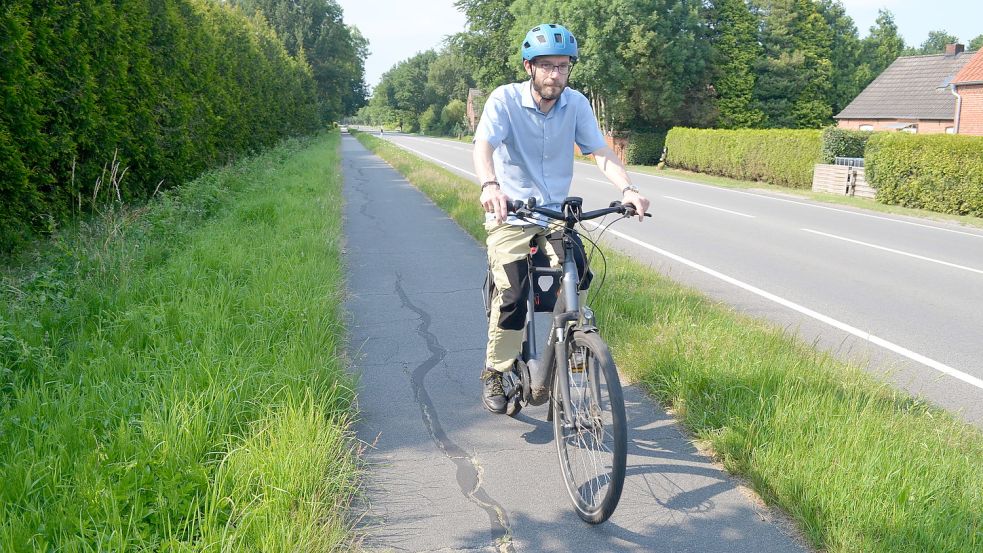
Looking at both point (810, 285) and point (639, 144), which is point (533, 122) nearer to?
point (810, 285)

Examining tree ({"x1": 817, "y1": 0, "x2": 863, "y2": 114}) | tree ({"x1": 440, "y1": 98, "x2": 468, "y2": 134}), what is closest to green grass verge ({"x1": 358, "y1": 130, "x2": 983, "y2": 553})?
tree ({"x1": 817, "y1": 0, "x2": 863, "y2": 114})

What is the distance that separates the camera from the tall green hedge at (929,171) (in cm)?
1641

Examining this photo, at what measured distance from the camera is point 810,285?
8.28m

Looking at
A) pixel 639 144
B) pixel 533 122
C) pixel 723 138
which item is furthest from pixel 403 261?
pixel 639 144

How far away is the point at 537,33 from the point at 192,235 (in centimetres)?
614

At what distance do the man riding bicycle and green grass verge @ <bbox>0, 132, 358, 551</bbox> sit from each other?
1078 mm

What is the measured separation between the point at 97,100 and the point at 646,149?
34.1 meters

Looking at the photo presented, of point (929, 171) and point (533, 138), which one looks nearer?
point (533, 138)

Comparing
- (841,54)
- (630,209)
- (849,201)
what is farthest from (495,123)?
(841,54)

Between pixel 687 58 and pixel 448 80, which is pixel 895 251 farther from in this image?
pixel 448 80

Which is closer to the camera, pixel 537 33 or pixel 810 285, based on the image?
pixel 537 33

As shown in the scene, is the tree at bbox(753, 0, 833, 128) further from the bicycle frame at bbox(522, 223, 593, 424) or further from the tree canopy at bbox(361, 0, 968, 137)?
the bicycle frame at bbox(522, 223, 593, 424)

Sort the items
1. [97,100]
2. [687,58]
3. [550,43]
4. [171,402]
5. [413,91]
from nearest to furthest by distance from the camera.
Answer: [550,43] → [171,402] → [97,100] → [687,58] → [413,91]

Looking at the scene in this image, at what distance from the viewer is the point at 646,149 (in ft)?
133
